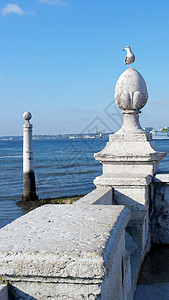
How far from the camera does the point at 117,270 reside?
6.94 feet

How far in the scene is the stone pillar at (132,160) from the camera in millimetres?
3867

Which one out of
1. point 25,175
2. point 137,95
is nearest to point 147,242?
point 137,95

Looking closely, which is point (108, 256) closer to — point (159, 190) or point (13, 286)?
point (13, 286)

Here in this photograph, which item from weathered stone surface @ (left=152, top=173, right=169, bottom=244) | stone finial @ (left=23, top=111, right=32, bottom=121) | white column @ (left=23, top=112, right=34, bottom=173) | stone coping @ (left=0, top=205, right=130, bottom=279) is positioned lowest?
weathered stone surface @ (left=152, top=173, right=169, bottom=244)

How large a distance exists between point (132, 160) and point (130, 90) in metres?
0.89

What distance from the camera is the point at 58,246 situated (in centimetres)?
158

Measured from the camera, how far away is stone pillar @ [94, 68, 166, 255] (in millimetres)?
3867

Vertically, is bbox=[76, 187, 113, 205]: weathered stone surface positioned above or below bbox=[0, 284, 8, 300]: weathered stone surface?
above

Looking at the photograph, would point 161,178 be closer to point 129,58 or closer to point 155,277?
point 155,277

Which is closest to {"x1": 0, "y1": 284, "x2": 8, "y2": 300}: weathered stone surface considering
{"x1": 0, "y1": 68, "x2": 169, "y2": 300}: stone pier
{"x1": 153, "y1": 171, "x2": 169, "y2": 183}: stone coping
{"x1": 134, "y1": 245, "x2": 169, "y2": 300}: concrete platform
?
{"x1": 0, "y1": 68, "x2": 169, "y2": 300}: stone pier

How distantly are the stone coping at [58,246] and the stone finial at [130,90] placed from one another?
2443mm

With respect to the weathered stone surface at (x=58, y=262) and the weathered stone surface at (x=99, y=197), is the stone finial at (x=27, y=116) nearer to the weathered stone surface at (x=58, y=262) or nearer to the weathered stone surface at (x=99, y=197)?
the weathered stone surface at (x=99, y=197)

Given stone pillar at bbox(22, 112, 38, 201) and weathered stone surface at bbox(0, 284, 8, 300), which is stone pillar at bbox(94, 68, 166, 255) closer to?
weathered stone surface at bbox(0, 284, 8, 300)

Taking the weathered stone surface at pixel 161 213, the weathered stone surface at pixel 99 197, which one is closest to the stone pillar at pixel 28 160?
the weathered stone surface at pixel 161 213
